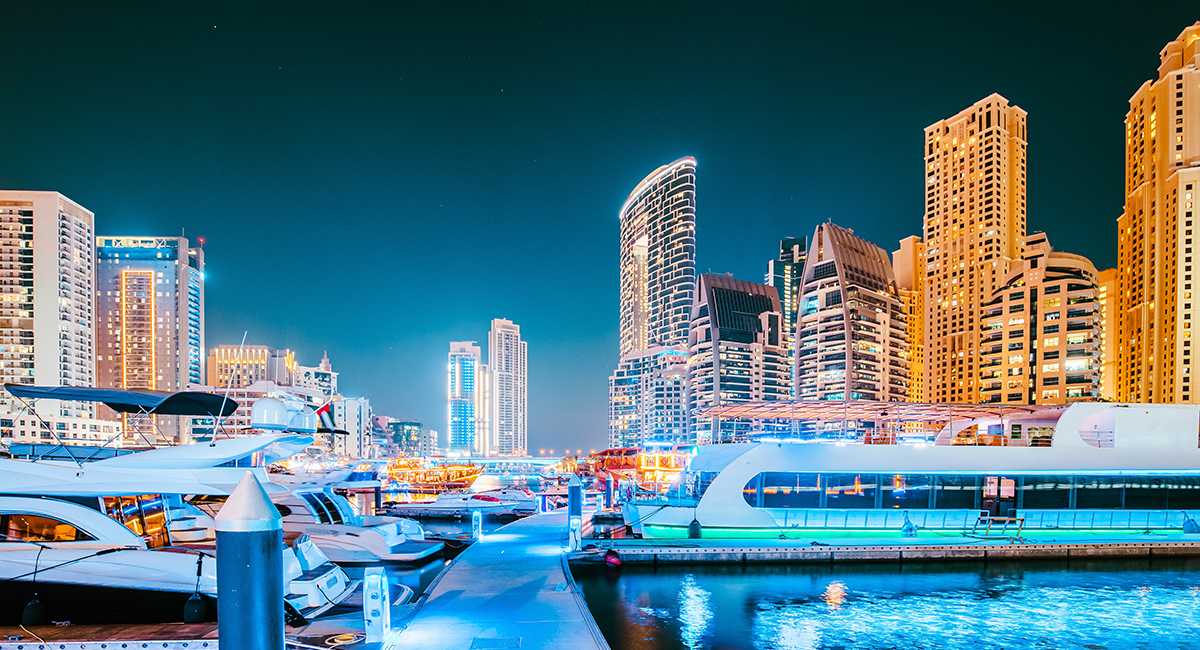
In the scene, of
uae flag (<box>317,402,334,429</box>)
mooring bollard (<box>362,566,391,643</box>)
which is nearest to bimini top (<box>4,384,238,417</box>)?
uae flag (<box>317,402,334,429</box>)

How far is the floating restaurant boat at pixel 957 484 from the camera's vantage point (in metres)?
24.8

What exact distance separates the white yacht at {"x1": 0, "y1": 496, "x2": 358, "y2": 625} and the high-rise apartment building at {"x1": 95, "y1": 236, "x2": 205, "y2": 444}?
178 meters

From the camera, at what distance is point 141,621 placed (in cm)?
1206

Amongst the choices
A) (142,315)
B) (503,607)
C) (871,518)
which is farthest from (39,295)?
(871,518)

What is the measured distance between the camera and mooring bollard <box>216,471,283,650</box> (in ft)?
17.6

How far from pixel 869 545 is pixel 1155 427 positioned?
13.2 m

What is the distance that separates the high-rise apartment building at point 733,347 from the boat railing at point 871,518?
153 meters

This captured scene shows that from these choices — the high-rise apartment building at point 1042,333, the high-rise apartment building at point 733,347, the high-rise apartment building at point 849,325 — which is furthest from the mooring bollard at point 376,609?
the high-rise apartment building at point 733,347

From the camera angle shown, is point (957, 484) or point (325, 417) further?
point (957, 484)

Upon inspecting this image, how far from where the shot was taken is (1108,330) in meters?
124

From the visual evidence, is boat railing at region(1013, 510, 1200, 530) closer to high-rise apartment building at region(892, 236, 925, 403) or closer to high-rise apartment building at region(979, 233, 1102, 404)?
high-rise apartment building at region(979, 233, 1102, 404)

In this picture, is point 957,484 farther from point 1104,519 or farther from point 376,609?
point 376,609

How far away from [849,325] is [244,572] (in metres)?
157

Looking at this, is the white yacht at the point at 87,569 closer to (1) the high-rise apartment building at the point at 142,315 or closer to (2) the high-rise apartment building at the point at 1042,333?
(2) the high-rise apartment building at the point at 1042,333
